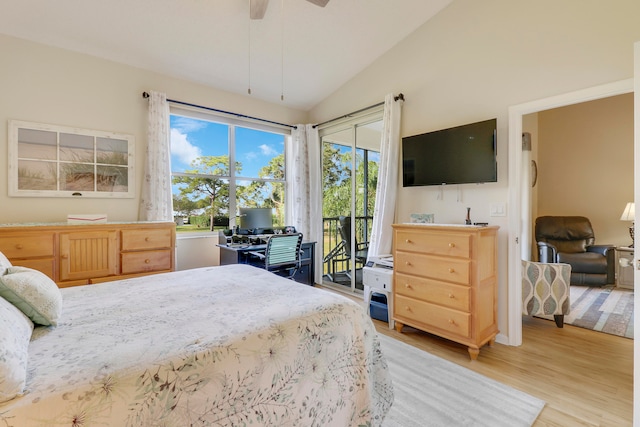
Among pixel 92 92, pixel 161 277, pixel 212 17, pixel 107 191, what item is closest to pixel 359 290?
pixel 161 277

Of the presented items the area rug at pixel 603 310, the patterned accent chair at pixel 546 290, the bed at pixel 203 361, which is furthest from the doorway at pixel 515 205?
the bed at pixel 203 361

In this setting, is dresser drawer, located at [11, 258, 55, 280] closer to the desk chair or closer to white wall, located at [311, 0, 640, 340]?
the desk chair

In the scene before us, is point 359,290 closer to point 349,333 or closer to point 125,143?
point 349,333

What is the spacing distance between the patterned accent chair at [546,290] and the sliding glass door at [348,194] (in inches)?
71.9

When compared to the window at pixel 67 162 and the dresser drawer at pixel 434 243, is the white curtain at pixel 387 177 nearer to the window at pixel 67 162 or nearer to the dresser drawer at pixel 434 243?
the dresser drawer at pixel 434 243

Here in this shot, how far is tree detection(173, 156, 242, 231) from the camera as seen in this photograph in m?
3.63

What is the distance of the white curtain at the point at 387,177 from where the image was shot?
323cm

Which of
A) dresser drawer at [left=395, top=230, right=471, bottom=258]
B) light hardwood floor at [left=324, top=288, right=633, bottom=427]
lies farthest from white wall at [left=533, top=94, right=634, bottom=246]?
dresser drawer at [left=395, top=230, right=471, bottom=258]

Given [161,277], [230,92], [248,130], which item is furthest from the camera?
[248,130]

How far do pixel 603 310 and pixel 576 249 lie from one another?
1.44 meters

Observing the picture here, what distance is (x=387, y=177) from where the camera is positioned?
3.26 metres

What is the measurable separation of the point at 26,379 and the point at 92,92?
3.12 m

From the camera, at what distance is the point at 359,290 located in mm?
4008

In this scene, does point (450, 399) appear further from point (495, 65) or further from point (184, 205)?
point (184, 205)
